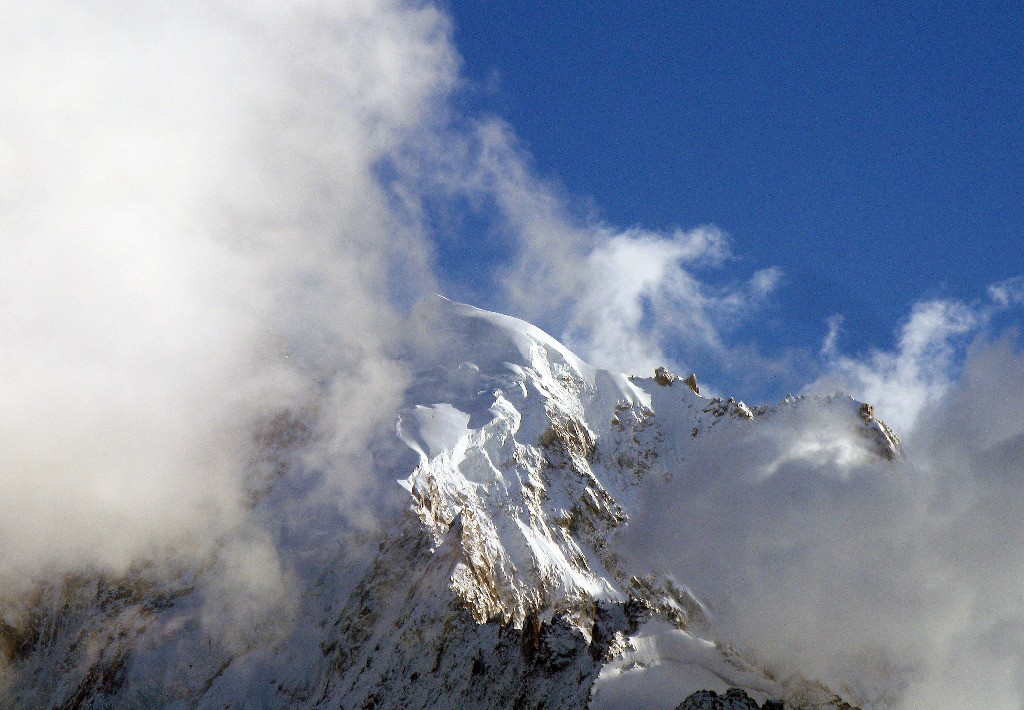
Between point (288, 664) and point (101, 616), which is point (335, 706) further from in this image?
point (101, 616)

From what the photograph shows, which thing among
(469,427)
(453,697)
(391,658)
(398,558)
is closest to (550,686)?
(453,697)

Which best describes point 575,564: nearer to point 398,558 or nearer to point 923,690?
point 398,558

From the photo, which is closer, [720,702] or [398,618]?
[720,702]

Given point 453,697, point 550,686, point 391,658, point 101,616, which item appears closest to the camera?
point 550,686

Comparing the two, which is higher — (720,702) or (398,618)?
(398,618)

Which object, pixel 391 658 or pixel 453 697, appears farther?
pixel 391 658

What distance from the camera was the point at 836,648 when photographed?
18575 centimetres

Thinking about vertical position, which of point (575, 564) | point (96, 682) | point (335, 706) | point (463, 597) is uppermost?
point (575, 564)

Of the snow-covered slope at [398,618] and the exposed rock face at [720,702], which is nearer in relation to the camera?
the exposed rock face at [720,702]

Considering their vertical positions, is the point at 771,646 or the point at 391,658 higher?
the point at 771,646

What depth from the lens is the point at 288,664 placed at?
552 feet

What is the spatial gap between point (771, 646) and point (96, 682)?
10890cm

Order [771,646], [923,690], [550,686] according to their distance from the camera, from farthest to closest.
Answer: [771,646] < [923,690] < [550,686]

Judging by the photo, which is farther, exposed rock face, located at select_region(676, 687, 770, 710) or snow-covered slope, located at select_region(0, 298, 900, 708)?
snow-covered slope, located at select_region(0, 298, 900, 708)
